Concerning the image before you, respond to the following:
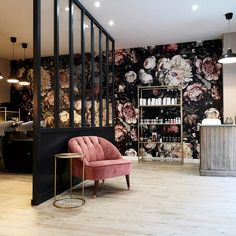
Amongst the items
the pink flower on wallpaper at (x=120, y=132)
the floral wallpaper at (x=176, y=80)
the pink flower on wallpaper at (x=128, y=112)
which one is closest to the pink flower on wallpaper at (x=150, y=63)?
the floral wallpaper at (x=176, y=80)

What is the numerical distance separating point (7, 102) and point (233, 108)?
23.6 ft

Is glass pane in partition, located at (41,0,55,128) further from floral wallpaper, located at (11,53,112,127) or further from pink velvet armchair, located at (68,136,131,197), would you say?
pink velvet armchair, located at (68,136,131,197)

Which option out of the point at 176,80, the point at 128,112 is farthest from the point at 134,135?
the point at 176,80

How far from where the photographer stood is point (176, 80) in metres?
7.23

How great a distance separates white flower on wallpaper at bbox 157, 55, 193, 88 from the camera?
713 cm

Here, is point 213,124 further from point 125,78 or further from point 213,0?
point 125,78

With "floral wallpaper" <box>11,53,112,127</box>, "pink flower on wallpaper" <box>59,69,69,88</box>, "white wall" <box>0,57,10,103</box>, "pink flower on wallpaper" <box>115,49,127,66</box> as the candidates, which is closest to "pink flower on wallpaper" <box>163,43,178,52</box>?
"pink flower on wallpaper" <box>115,49,127,66</box>

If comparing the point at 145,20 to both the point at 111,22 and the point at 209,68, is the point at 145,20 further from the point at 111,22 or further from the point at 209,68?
the point at 209,68

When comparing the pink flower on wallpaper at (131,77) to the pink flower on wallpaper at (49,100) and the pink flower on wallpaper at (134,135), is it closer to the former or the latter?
the pink flower on wallpaper at (134,135)

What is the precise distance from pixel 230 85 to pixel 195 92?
3.14ft

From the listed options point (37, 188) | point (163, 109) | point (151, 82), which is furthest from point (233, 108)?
point (37, 188)

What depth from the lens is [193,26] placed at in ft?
19.5

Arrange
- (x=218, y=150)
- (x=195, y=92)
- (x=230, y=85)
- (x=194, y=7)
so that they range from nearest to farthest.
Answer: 1. (x=194, y=7)
2. (x=218, y=150)
3. (x=230, y=85)
4. (x=195, y=92)

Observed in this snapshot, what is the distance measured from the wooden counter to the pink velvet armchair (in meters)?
2.00
